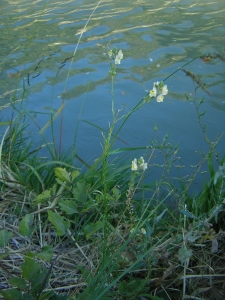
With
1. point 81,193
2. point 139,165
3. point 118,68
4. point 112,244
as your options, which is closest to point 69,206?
point 81,193

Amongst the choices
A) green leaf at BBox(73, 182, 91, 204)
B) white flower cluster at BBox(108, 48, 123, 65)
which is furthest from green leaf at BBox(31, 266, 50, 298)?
white flower cluster at BBox(108, 48, 123, 65)

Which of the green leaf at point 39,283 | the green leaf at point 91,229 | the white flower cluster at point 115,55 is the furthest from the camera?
the green leaf at point 91,229

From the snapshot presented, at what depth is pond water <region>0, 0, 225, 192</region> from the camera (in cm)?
326

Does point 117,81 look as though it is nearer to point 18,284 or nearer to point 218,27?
point 218,27

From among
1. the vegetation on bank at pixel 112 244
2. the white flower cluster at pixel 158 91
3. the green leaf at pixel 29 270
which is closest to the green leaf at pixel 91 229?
the vegetation on bank at pixel 112 244

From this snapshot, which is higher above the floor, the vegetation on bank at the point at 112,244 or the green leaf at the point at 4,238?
the green leaf at the point at 4,238

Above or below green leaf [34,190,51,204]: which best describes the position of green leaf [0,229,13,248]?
above

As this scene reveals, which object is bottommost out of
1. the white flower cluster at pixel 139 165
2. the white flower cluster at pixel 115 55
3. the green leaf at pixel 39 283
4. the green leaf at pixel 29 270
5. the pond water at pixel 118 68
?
the pond water at pixel 118 68

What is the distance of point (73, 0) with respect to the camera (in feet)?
20.6

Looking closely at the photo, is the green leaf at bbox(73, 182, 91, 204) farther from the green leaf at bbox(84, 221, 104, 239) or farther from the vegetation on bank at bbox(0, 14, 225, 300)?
the green leaf at bbox(84, 221, 104, 239)

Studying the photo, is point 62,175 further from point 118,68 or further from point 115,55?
point 118,68

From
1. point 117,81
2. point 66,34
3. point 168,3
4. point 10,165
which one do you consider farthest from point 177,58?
point 10,165

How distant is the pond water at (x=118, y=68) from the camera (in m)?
3.26

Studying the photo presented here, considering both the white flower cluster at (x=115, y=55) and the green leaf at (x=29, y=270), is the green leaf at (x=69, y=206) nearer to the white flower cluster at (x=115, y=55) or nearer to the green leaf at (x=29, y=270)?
the green leaf at (x=29, y=270)
